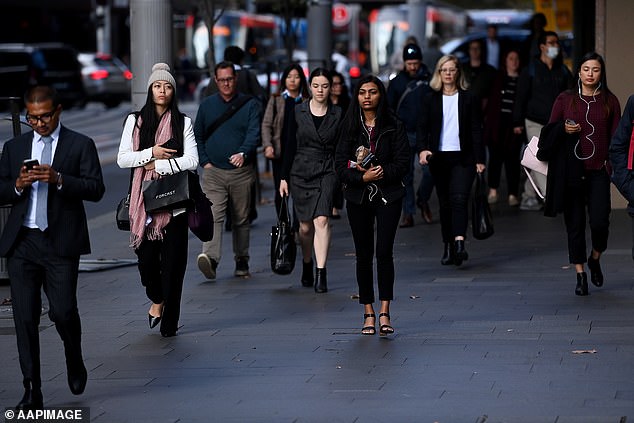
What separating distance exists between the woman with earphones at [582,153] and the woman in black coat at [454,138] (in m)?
1.74

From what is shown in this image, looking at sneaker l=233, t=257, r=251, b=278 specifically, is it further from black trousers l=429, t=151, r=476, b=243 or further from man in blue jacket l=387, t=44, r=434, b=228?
man in blue jacket l=387, t=44, r=434, b=228

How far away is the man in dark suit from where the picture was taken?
24.6 ft

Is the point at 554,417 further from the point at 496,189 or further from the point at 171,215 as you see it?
the point at 496,189

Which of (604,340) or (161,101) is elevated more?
(161,101)

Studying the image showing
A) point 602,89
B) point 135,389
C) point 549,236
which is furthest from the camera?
point 549,236

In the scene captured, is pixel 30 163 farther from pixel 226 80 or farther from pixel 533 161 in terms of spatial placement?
pixel 533 161

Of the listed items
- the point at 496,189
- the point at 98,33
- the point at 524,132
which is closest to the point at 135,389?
the point at 524,132

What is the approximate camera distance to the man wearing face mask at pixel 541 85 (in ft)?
50.9

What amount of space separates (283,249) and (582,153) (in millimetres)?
2469

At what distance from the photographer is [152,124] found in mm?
9703

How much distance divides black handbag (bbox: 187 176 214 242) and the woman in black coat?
331cm

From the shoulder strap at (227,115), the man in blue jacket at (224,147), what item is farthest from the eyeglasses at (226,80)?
the shoulder strap at (227,115)

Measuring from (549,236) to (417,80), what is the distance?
2.10 meters

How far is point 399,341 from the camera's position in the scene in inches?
365
